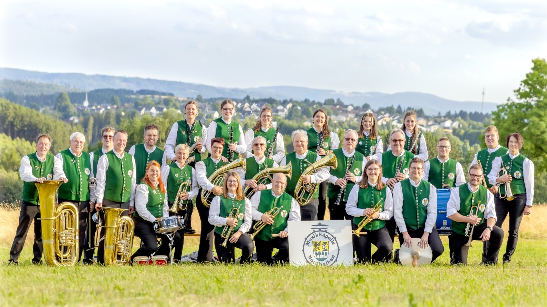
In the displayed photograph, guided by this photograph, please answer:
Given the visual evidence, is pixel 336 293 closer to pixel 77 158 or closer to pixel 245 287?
pixel 245 287

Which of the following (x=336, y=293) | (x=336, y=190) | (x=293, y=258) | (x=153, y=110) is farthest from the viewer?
(x=153, y=110)

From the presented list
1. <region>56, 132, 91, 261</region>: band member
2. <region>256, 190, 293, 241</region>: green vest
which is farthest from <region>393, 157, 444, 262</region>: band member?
<region>56, 132, 91, 261</region>: band member

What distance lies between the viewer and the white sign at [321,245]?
33.8ft

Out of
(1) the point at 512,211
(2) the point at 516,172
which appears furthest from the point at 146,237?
(2) the point at 516,172

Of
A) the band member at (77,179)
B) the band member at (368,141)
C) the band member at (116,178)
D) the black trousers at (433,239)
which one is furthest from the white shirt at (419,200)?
the band member at (77,179)

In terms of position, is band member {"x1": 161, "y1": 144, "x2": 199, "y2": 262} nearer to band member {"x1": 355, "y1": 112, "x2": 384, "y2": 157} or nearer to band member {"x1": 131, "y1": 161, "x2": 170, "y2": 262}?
band member {"x1": 131, "y1": 161, "x2": 170, "y2": 262}

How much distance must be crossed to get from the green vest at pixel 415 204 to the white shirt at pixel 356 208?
21cm

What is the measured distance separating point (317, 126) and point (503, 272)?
3705 mm

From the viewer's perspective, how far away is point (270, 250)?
35.4ft

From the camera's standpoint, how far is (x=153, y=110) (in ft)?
490

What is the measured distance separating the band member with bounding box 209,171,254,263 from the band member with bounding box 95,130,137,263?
4.27 feet

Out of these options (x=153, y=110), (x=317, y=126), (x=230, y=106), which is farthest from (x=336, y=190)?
(x=153, y=110)

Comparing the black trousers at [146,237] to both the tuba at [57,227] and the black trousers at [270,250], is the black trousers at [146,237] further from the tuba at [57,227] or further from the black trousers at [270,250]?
the black trousers at [270,250]

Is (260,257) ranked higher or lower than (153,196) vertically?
lower
